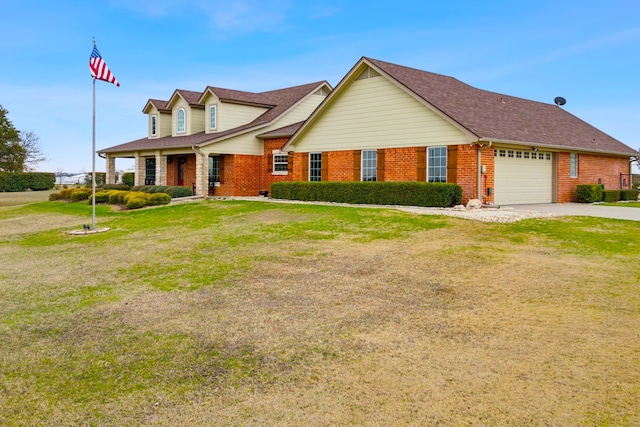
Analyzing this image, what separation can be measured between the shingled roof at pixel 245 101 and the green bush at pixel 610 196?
17.0 m

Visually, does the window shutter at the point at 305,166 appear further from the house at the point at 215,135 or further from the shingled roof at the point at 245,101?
the shingled roof at the point at 245,101

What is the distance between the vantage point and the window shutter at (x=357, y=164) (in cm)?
2338

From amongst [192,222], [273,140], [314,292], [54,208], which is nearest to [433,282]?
[314,292]

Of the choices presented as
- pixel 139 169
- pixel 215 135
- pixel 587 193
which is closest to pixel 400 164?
pixel 587 193

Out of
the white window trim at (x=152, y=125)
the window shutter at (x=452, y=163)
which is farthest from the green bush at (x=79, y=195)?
the window shutter at (x=452, y=163)

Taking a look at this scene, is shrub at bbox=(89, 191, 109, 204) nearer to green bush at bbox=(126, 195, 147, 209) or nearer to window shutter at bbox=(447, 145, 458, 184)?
green bush at bbox=(126, 195, 147, 209)

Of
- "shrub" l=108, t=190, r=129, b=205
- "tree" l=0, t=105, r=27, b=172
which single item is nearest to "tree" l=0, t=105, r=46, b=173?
"tree" l=0, t=105, r=27, b=172

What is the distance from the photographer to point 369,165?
23109 millimetres

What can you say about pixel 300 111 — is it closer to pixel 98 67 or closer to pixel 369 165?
pixel 369 165

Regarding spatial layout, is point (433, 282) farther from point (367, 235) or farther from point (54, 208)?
point (54, 208)

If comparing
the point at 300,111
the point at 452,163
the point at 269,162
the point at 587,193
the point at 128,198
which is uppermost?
the point at 300,111

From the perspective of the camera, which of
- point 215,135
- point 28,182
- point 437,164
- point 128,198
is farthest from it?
point 28,182

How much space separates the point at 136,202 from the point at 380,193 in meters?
11.4

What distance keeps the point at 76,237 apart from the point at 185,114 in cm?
1775
